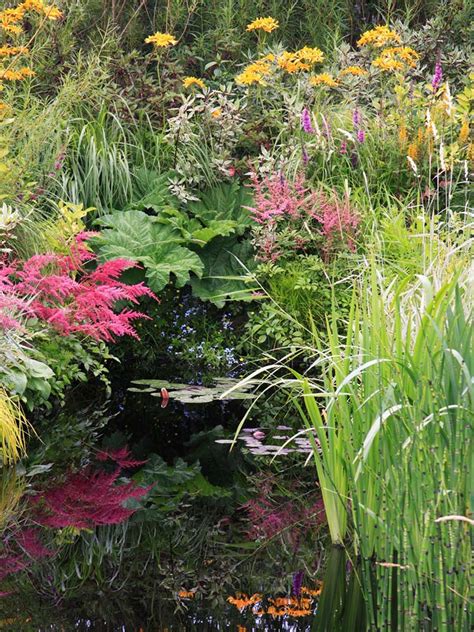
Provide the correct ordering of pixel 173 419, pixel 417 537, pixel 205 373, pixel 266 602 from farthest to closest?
pixel 205 373, pixel 173 419, pixel 266 602, pixel 417 537

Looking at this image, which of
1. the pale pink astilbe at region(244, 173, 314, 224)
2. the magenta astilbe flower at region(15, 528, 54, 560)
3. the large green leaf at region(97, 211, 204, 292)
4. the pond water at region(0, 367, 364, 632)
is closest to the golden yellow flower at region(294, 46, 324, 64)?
the pale pink astilbe at region(244, 173, 314, 224)

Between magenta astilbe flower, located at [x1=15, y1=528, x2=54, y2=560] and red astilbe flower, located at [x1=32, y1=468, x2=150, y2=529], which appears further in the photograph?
red astilbe flower, located at [x1=32, y1=468, x2=150, y2=529]

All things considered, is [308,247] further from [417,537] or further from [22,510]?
[417,537]

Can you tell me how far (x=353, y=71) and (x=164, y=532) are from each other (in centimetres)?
544

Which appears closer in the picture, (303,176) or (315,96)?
(303,176)

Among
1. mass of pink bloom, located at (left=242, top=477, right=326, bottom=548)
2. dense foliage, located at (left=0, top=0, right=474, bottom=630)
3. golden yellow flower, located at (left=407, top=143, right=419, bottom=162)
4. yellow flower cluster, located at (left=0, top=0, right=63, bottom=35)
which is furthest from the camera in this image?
yellow flower cluster, located at (left=0, top=0, right=63, bottom=35)

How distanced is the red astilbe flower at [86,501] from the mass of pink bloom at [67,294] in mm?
1173

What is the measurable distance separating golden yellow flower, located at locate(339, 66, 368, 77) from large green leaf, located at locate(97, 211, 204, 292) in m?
2.20

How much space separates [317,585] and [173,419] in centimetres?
291

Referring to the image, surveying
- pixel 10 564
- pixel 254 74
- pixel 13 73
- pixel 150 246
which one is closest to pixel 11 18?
pixel 13 73

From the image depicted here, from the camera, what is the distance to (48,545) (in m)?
4.70

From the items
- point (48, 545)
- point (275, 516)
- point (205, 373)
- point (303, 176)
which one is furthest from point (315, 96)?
point (48, 545)

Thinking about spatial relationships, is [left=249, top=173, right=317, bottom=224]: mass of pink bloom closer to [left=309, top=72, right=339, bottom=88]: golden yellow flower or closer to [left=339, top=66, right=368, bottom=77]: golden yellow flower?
[left=309, top=72, right=339, bottom=88]: golden yellow flower

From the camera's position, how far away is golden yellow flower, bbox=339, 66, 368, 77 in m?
9.09
